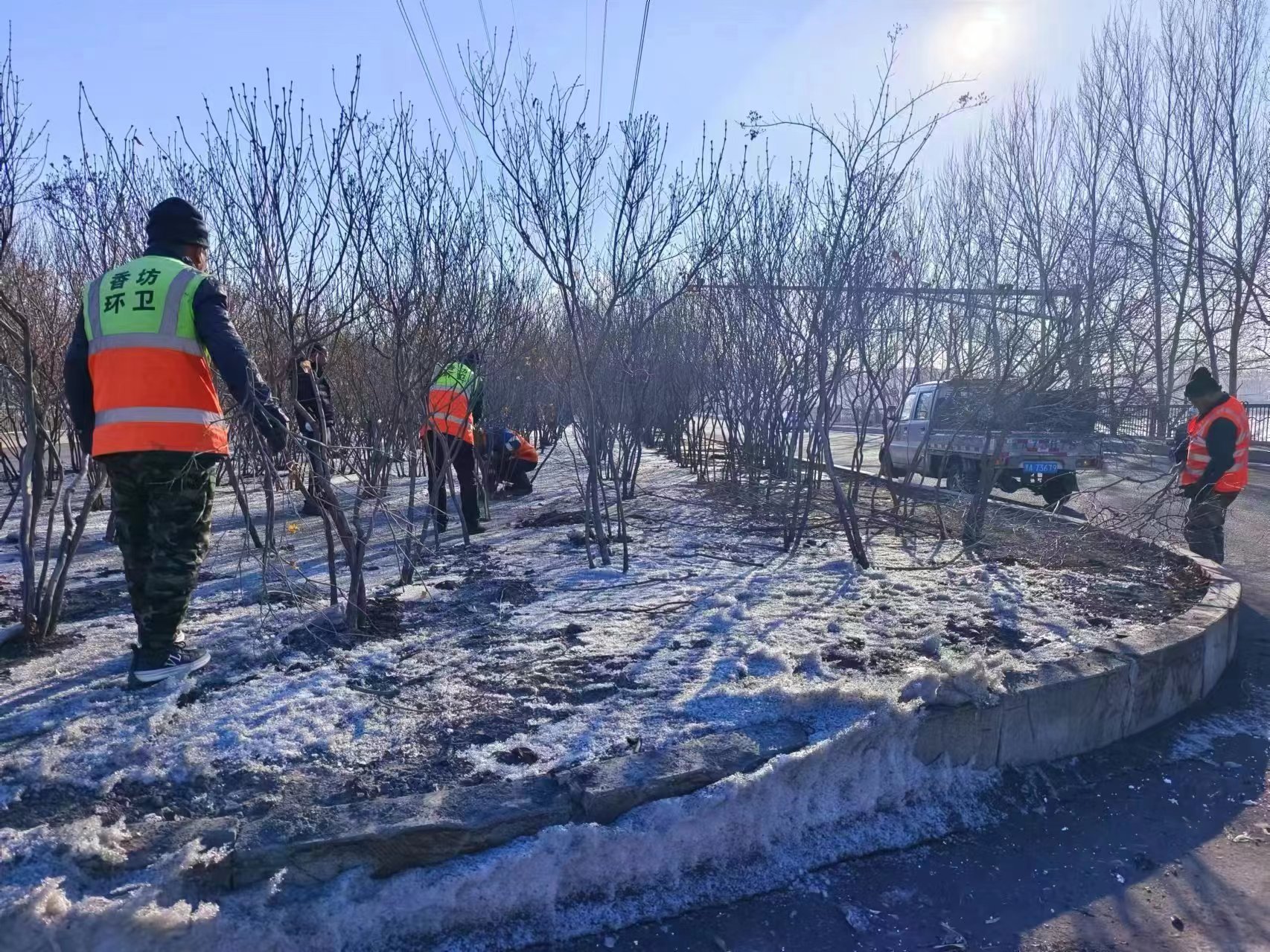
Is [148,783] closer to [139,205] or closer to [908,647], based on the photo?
[908,647]

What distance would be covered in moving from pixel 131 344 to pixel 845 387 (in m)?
5.33

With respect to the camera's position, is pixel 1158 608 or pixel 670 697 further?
pixel 1158 608

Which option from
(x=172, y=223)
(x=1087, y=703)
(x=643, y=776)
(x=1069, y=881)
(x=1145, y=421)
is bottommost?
(x=1069, y=881)

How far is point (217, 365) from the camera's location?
3289 mm

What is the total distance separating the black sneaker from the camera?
3412mm

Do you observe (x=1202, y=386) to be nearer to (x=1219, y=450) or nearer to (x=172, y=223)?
(x=1219, y=450)

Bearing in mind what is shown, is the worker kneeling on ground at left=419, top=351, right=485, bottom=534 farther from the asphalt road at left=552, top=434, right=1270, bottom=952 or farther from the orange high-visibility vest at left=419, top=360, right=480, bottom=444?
the asphalt road at left=552, top=434, right=1270, bottom=952

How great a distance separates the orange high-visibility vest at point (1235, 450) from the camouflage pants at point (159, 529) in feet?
20.3

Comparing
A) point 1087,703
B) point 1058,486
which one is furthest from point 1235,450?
point 1058,486

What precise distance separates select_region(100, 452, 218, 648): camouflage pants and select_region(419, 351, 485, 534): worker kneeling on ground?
2.32 metres

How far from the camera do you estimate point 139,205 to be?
17.5 ft

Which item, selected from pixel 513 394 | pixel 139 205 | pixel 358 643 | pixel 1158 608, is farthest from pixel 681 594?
pixel 513 394

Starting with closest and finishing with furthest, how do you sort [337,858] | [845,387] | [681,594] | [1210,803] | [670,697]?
[337,858] → [1210,803] → [670,697] → [681,594] → [845,387]

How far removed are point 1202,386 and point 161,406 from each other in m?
6.59
